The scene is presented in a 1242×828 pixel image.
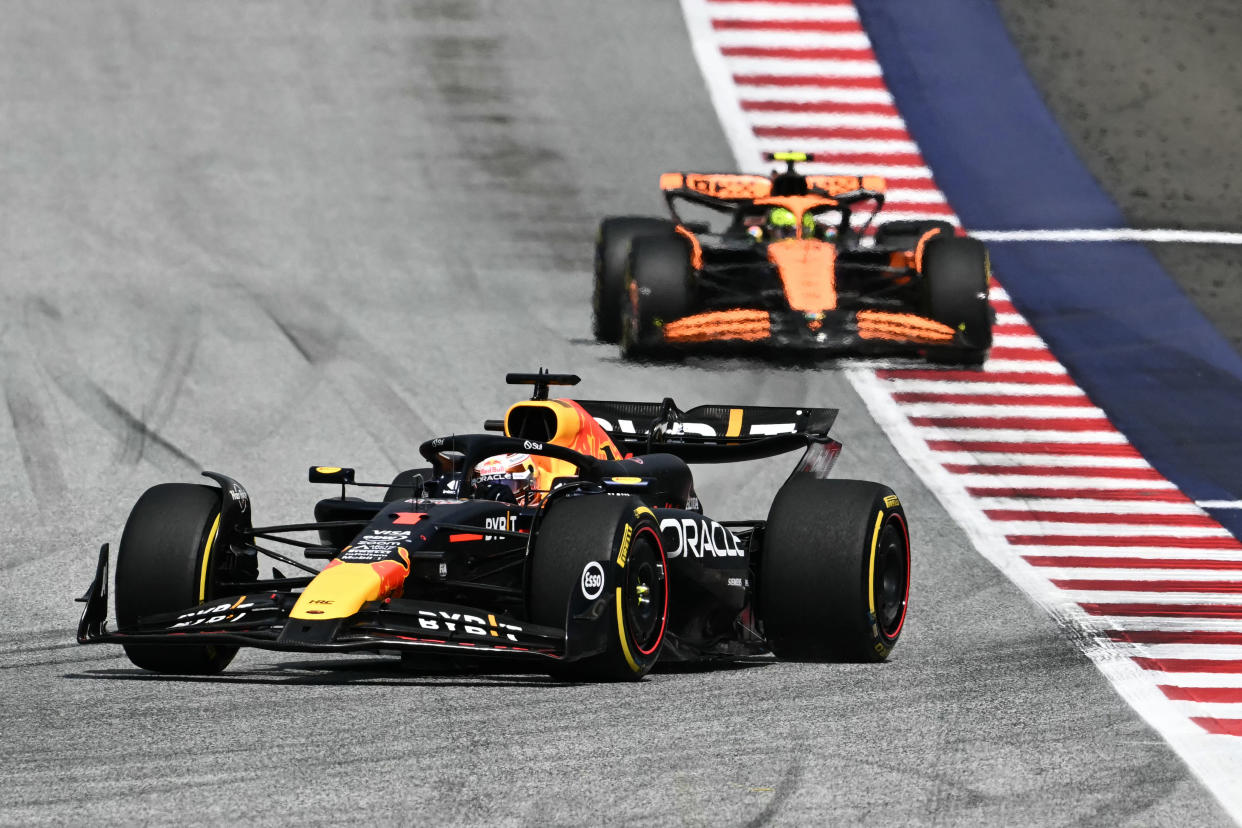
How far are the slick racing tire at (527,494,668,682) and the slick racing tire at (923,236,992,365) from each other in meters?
8.54

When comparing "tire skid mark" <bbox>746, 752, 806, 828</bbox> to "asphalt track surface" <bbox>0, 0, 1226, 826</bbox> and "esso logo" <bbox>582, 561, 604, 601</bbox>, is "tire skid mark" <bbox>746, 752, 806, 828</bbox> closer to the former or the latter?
"asphalt track surface" <bbox>0, 0, 1226, 826</bbox>

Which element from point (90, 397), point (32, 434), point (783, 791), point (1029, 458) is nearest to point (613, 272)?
point (1029, 458)

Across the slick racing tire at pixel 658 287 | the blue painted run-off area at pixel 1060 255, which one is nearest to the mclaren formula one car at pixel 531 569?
the blue painted run-off area at pixel 1060 255

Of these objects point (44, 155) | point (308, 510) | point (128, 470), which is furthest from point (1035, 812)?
point (44, 155)

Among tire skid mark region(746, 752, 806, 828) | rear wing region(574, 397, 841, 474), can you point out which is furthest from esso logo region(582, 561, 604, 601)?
rear wing region(574, 397, 841, 474)

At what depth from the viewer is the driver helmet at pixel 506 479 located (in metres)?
10.2

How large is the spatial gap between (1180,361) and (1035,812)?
12368 millimetres

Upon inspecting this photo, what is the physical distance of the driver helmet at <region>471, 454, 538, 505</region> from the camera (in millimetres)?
10234

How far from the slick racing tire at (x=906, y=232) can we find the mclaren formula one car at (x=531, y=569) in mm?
7477

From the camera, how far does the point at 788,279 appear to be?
17.3 metres

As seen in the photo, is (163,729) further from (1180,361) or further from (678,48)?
(678,48)

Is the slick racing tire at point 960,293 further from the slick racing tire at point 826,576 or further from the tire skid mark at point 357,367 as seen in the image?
the slick racing tire at point 826,576

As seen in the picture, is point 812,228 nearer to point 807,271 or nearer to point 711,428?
point 807,271

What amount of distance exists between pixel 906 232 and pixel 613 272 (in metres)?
2.80
